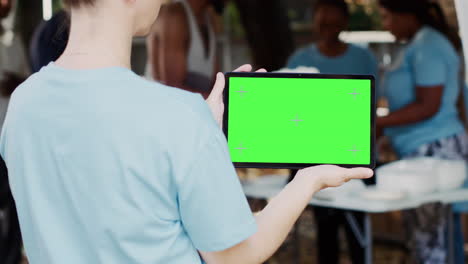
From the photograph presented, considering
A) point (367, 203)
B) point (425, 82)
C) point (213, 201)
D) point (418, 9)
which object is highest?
point (418, 9)

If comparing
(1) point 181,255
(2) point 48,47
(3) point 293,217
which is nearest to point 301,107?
(3) point 293,217

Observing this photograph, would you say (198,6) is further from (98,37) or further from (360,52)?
(98,37)

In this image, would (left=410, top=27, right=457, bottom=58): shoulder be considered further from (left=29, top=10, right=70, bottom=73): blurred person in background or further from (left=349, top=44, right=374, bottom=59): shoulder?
(left=29, top=10, right=70, bottom=73): blurred person in background

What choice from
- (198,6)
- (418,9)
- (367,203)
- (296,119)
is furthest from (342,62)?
(296,119)

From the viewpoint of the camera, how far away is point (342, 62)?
164 inches

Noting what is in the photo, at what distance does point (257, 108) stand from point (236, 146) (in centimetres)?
9

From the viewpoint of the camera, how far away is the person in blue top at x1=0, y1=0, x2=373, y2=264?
1066 millimetres

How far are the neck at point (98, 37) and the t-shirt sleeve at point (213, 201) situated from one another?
8.2 inches

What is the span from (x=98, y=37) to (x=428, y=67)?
2.77 meters

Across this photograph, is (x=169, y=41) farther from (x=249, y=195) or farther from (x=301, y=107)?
(x=301, y=107)

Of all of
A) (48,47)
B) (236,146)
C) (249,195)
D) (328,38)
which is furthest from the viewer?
(328,38)

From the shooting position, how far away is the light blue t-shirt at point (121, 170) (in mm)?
1064

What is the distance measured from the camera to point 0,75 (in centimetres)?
382

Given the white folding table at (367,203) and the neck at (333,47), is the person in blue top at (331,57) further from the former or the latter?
the white folding table at (367,203)
